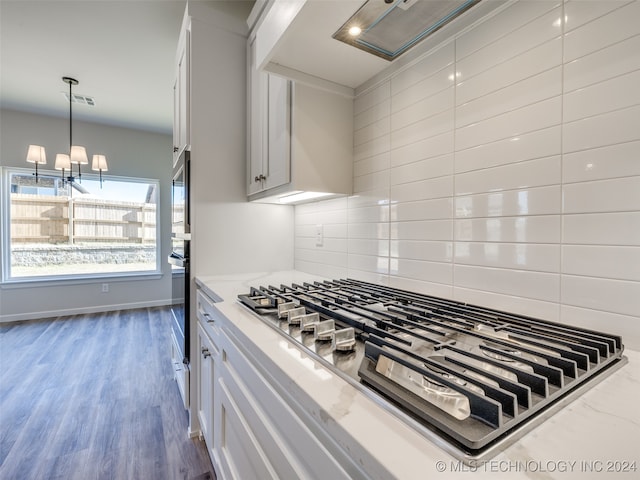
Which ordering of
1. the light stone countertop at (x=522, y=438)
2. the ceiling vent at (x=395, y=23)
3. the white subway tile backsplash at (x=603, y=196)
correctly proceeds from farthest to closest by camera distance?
1. the ceiling vent at (x=395, y=23)
2. the white subway tile backsplash at (x=603, y=196)
3. the light stone countertop at (x=522, y=438)

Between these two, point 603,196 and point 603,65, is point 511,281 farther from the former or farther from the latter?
point 603,65

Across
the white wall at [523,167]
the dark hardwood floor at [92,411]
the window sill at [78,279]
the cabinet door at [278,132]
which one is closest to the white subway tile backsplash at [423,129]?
the white wall at [523,167]

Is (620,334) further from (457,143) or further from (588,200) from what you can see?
(457,143)

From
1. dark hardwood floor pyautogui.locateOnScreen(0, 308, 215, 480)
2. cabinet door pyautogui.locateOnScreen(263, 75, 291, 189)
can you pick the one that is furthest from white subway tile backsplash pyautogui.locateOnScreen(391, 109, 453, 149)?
dark hardwood floor pyautogui.locateOnScreen(0, 308, 215, 480)

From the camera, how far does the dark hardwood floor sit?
1500mm

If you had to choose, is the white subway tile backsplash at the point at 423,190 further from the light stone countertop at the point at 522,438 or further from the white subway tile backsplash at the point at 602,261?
the light stone countertop at the point at 522,438

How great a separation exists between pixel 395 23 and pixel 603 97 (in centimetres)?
58

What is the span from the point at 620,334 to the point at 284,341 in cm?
80

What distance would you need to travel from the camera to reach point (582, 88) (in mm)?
761

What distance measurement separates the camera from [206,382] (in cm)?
139

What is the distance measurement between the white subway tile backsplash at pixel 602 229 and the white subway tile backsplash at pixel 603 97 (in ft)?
0.84

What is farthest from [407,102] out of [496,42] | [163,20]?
[163,20]

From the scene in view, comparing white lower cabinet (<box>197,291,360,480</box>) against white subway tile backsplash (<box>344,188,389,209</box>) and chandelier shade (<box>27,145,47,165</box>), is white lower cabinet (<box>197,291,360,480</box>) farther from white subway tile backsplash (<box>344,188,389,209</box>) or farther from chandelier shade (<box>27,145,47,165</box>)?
chandelier shade (<box>27,145,47,165</box>)

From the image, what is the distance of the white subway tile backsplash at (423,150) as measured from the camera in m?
1.08
